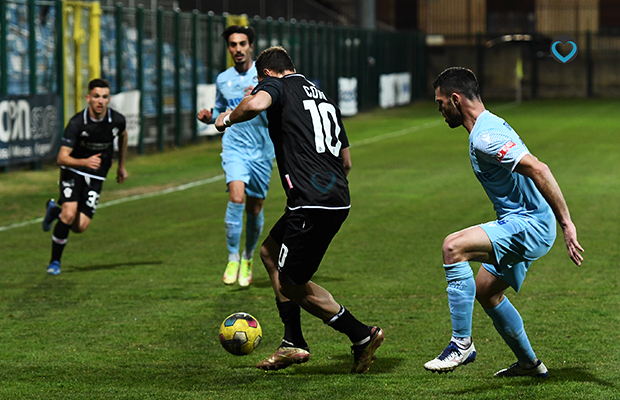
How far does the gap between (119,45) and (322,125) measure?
1721 centimetres

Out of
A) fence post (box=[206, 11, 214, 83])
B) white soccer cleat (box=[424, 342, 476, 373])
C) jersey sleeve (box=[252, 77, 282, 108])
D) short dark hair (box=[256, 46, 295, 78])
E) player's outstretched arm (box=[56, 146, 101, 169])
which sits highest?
fence post (box=[206, 11, 214, 83])

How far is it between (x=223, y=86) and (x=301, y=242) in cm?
369

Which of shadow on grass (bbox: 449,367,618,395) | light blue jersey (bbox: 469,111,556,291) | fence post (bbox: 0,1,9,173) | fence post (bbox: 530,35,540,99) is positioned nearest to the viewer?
light blue jersey (bbox: 469,111,556,291)

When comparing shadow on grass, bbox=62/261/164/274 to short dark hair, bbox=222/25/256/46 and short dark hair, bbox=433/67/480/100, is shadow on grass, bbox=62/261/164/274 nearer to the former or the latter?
short dark hair, bbox=222/25/256/46

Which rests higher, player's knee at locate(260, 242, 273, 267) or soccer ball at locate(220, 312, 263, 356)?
player's knee at locate(260, 242, 273, 267)

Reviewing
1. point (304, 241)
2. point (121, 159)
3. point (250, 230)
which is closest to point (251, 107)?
point (304, 241)

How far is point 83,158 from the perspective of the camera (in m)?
9.66

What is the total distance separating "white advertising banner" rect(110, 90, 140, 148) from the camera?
21.7 metres

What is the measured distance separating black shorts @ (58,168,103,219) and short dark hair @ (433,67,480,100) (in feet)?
17.1

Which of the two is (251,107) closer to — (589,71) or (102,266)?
(102,266)

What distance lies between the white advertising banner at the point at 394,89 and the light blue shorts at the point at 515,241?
3586cm

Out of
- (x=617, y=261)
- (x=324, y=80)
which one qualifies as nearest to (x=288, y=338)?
(x=617, y=261)

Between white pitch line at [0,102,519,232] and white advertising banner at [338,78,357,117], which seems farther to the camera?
white advertising banner at [338,78,357,117]

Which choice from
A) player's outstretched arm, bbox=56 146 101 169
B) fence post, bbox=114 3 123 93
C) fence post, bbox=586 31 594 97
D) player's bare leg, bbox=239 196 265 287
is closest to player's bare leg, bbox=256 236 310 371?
player's bare leg, bbox=239 196 265 287
